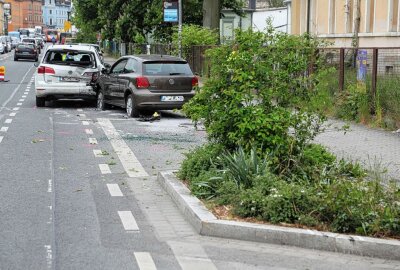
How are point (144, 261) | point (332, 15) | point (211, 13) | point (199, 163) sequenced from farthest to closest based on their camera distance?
point (211, 13) → point (332, 15) → point (199, 163) → point (144, 261)

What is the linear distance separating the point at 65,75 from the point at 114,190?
11.7m

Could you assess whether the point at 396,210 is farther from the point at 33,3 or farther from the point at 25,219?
the point at 33,3

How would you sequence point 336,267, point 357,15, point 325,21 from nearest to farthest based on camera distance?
point 336,267 → point 357,15 → point 325,21

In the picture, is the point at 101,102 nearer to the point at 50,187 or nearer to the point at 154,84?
the point at 154,84

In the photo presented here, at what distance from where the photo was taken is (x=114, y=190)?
883cm

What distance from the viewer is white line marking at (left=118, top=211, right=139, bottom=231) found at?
6.93 meters

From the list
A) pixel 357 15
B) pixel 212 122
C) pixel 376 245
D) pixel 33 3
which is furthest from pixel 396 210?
pixel 33 3

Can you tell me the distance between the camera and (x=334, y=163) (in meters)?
8.67

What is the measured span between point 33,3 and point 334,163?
199 metres

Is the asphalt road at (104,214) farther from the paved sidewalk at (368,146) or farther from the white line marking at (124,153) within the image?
the paved sidewalk at (368,146)

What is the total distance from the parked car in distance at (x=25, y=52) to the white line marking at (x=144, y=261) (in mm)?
57978

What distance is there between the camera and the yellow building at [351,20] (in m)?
28.2

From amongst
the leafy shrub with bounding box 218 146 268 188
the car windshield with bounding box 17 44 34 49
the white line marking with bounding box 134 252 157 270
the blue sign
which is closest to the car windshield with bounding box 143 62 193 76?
the blue sign

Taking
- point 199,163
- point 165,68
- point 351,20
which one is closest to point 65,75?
point 165,68
